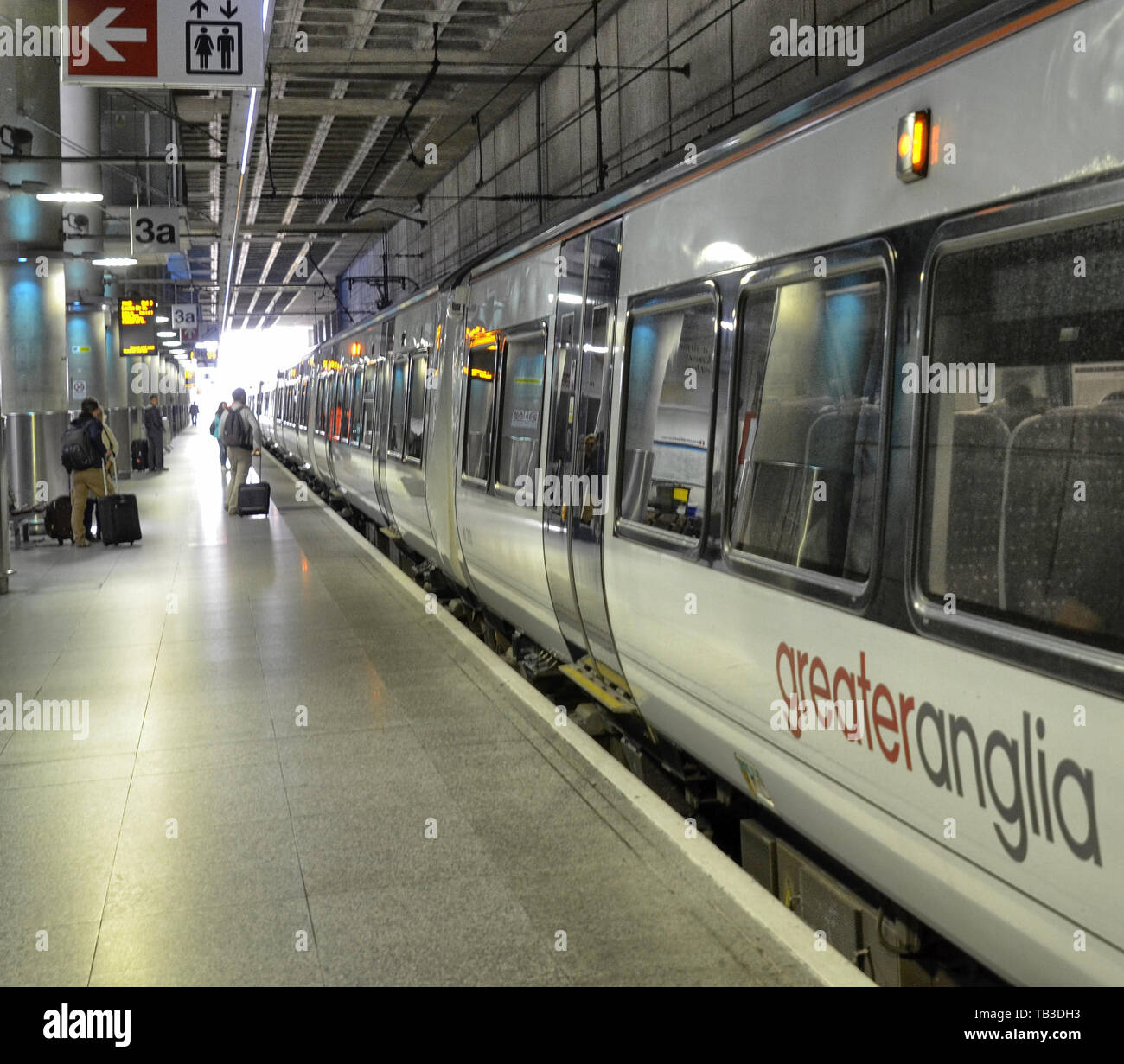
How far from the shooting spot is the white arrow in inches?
347

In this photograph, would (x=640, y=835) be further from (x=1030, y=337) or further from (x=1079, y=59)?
(x=1079, y=59)

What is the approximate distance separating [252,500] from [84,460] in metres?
4.34

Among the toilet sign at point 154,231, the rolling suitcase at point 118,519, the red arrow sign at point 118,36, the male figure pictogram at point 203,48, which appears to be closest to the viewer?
the red arrow sign at point 118,36

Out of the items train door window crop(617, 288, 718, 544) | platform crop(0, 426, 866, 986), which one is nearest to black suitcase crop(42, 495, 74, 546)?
platform crop(0, 426, 866, 986)

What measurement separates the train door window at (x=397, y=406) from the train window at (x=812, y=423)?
358 inches

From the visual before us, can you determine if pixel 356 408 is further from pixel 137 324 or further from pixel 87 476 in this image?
pixel 137 324

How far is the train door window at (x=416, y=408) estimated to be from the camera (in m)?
12.2

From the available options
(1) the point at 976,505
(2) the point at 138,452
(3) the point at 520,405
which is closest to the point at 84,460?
(3) the point at 520,405

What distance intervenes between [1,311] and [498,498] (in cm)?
1366

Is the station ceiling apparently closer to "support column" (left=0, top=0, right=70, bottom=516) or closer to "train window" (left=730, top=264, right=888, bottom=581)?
Result: "support column" (left=0, top=0, right=70, bottom=516)

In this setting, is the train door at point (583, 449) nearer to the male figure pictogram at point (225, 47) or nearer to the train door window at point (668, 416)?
the train door window at point (668, 416)

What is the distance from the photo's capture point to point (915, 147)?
11.4ft

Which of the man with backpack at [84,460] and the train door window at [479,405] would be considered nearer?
the train door window at [479,405]

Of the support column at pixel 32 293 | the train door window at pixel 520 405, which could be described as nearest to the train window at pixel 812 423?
the train door window at pixel 520 405
